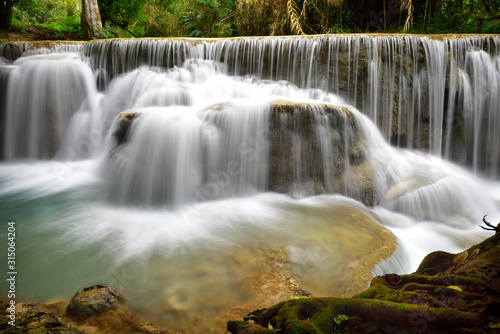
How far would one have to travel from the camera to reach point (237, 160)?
547 centimetres

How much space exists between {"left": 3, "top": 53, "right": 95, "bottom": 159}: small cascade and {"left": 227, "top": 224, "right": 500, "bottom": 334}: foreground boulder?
772cm

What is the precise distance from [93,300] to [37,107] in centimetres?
678

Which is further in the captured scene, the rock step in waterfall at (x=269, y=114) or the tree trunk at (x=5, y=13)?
the tree trunk at (x=5, y=13)

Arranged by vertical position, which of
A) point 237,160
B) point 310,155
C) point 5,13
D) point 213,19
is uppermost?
point 213,19

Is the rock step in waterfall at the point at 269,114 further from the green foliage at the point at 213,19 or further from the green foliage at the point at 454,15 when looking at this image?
A: the green foliage at the point at 213,19

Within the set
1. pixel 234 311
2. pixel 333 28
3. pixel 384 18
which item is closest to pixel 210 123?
pixel 234 311

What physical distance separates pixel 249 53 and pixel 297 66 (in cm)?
136

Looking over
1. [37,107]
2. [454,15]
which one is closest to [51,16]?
[37,107]

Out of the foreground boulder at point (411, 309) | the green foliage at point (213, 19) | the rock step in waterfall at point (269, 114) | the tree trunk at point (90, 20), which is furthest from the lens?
the green foliage at point (213, 19)

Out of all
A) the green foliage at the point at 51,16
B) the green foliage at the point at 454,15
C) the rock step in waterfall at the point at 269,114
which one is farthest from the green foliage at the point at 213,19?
the green foliage at the point at 454,15

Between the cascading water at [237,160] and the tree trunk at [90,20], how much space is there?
2634mm

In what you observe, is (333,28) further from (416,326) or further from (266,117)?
(416,326)

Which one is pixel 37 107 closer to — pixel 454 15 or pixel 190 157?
pixel 190 157

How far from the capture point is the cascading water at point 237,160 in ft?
11.0
